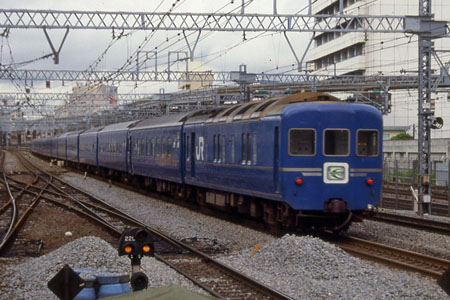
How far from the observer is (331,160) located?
611 inches

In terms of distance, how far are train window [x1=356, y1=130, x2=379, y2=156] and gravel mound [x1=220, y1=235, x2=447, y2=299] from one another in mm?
3584

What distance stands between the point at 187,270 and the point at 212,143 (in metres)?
8.88

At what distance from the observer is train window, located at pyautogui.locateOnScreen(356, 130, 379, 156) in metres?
15.8

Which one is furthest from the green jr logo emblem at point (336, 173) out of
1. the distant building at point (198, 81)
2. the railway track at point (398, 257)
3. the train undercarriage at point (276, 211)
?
the distant building at point (198, 81)

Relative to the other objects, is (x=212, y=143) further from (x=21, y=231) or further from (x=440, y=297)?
(x=440, y=297)

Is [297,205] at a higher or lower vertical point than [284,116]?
lower

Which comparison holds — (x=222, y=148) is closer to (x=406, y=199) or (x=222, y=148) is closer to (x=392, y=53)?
(x=406, y=199)

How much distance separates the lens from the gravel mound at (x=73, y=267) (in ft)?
33.4

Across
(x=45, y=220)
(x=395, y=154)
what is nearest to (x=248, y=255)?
(x=45, y=220)

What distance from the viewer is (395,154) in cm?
5256

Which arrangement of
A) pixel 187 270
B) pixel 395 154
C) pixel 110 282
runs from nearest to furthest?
pixel 110 282 → pixel 187 270 → pixel 395 154

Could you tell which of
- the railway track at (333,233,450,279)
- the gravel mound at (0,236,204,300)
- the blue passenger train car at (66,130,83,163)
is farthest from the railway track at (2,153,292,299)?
the blue passenger train car at (66,130,83,163)

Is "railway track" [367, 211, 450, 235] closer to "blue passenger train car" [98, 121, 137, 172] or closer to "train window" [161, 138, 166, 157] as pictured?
"train window" [161, 138, 166, 157]

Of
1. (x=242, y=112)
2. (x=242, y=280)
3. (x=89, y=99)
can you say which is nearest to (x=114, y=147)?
(x=242, y=112)
